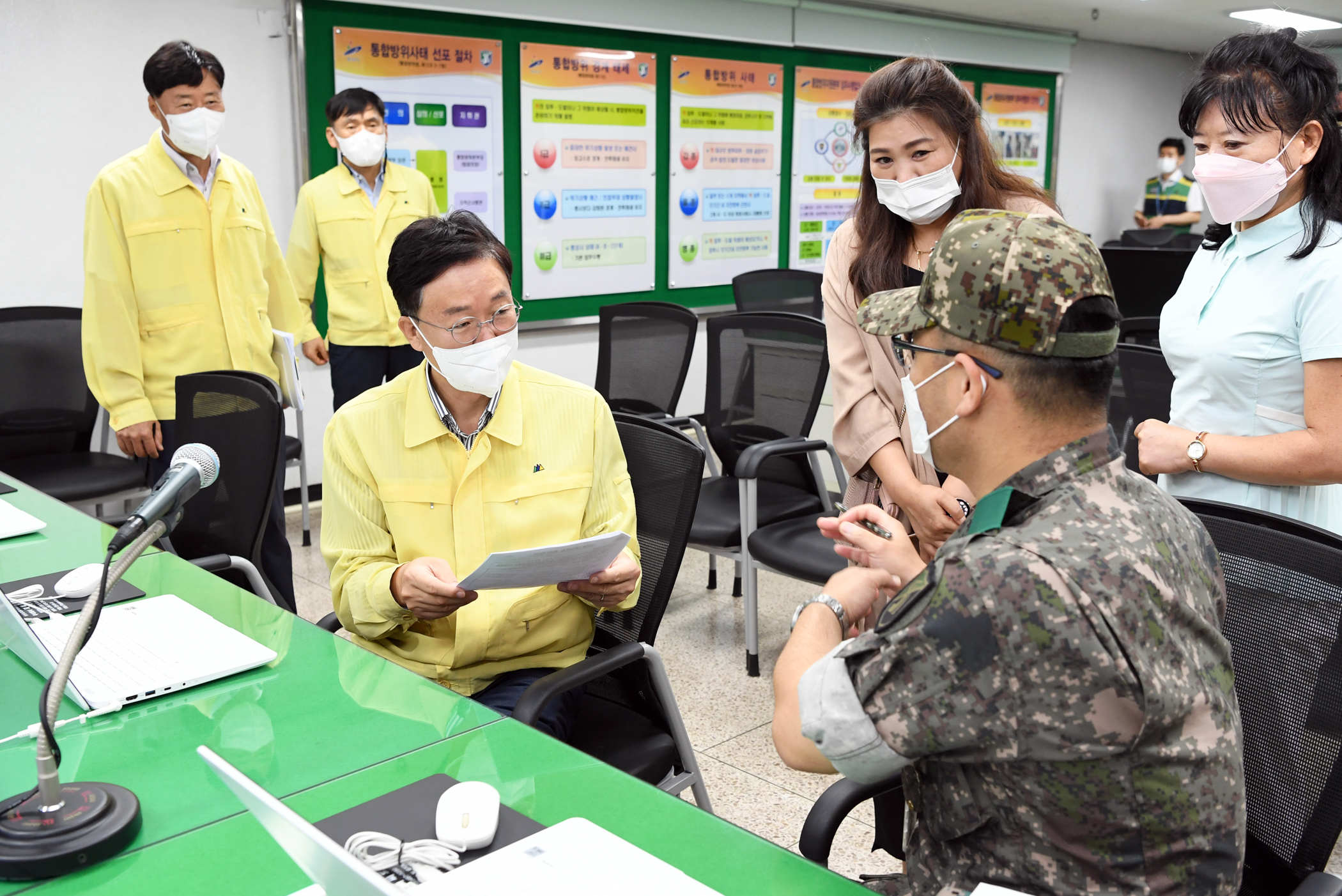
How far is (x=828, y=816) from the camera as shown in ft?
4.06

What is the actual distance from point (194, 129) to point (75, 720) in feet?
7.17

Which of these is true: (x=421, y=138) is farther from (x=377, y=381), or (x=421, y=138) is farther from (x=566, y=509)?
(x=566, y=509)

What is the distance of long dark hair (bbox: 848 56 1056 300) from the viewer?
1.83 metres

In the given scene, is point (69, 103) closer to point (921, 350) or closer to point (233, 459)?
point (233, 459)

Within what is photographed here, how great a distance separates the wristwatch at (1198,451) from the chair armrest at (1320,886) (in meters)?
0.80

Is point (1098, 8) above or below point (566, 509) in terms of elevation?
above

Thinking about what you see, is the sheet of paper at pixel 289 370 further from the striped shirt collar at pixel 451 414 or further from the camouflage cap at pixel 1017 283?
the camouflage cap at pixel 1017 283

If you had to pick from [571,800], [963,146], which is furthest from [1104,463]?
[963,146]

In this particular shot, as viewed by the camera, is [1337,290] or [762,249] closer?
[1337,290]

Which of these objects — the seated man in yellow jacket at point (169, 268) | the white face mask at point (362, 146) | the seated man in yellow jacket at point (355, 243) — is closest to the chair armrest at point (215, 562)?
the seated man in yellow jacket at point (169, 268)

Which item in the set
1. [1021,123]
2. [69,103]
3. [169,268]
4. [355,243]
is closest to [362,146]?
[355,243]

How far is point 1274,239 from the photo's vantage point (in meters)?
1.74

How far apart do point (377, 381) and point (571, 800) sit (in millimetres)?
3487

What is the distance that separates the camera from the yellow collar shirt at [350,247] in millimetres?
4227
